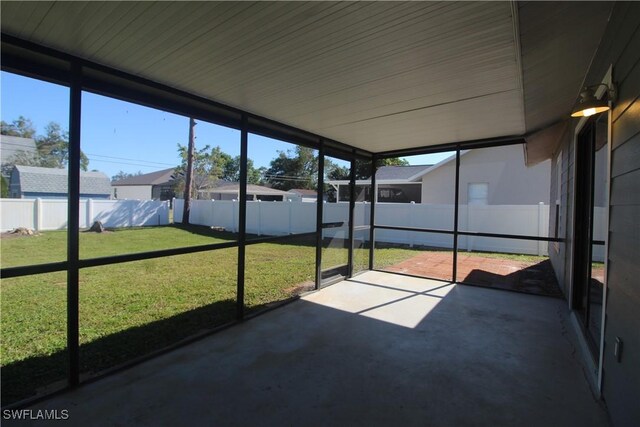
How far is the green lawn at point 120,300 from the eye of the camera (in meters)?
2.67

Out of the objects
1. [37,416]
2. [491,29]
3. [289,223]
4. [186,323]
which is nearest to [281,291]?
[186,323]

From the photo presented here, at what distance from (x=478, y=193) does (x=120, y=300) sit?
10744 millimetres

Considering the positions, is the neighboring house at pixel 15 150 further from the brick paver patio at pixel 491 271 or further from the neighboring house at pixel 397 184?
the neighboring house at pixel 397 184

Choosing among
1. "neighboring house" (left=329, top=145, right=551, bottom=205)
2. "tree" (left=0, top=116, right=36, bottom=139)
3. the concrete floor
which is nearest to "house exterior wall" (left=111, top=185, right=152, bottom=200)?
"neighboring house" (left=329, top=145, right=551, bottom=205)

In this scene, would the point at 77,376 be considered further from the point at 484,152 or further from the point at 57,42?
the point at 484,152

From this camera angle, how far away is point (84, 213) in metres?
9.61

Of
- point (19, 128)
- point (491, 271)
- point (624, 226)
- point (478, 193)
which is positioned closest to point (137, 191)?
point (478, 193)

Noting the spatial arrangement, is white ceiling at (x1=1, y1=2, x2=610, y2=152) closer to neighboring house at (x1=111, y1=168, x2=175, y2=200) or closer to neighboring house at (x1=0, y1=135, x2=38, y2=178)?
neighboring house at (x1=0, y1=135, x2=38, y2=178)

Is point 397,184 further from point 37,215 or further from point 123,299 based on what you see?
point 37,215

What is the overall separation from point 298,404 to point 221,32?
7.68 ft

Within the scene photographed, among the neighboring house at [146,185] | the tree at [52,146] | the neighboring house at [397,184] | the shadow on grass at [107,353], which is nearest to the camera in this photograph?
the shadow on grass at [107,353]

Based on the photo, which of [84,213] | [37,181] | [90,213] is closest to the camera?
[37,181]

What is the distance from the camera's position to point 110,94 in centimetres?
251


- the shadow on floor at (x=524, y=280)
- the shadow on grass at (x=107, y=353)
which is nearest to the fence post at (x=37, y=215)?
the shadow on grass at (x=107, y=353)
